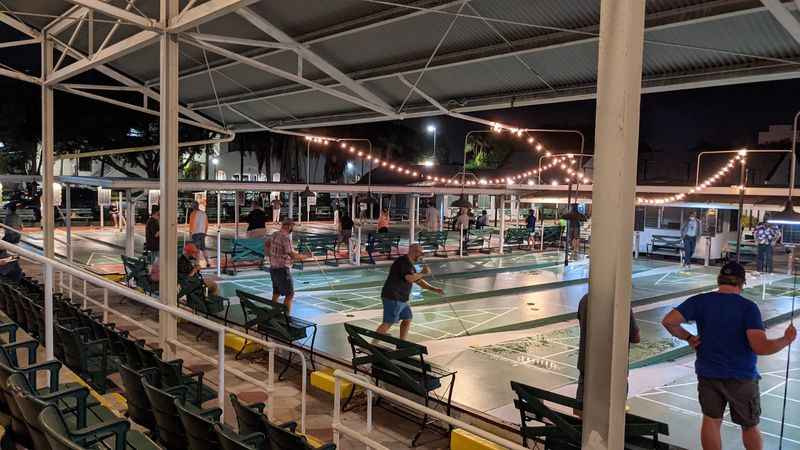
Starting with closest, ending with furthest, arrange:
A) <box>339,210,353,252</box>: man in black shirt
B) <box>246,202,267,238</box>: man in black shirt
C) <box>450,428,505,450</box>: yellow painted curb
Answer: <box>450,428,505,450</box>: yellow painted curb → <box>246,202,267,238</box>: man in black shirt → <box>339,210,353,252</box>: man in black shirt

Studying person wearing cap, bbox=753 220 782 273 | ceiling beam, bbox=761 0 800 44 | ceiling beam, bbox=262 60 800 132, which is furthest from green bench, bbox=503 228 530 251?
ceiling beam, bbox=761 0 800 44

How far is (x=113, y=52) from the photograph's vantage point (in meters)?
9.19

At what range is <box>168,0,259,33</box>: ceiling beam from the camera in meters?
6.75

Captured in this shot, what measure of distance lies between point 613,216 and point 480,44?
8.39m

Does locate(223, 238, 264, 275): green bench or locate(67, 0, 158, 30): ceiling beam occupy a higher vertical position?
locate(67, 0, 158, 30): ceiling beam

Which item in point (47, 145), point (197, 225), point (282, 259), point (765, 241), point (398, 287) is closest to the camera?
point (398, 287)

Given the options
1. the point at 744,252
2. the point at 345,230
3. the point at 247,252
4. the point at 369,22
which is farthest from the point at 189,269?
the point at 744,252

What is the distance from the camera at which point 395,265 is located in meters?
8.28

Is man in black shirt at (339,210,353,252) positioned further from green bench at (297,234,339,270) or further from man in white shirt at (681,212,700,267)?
man in white shirt at (681,212,700,267)

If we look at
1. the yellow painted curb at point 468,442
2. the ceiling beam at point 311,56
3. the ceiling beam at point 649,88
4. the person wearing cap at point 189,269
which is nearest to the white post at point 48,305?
the yellow painted curb at point 468,442

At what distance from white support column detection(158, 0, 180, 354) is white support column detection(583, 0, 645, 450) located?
5.77m

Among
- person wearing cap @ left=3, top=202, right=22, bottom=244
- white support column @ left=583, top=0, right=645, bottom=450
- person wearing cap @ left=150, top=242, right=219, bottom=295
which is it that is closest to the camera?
white support column @ left=583, top=0, right=645, bottom=450

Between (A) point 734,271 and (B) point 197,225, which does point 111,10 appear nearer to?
(A) point 734,271

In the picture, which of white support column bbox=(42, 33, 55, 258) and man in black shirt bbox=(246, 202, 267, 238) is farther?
man in black shirt bbox=(246, 202, 267, 238)
